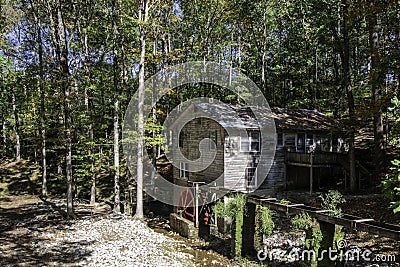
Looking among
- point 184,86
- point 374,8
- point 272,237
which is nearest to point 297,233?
point 272,237

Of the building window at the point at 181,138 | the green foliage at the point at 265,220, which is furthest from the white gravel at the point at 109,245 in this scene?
the building window at the point at 181,138

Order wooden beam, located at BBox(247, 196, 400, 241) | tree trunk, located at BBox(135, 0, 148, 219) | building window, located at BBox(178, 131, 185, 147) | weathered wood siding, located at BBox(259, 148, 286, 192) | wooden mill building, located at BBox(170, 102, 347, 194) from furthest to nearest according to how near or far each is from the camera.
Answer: building window, located at BBox(178, 131, 185, 147) → weathered wood siding, located at BBox(259, 148, 286, 192) → wooden mill building, located at BBox(170, 102, 347, 194) → tree trunk, located at BBox(135, 0, 148, 219) → wooden beam, located at BBox(247, 196, 400, 241)

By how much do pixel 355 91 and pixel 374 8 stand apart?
15.6 meters

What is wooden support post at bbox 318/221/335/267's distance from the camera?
7.73 m

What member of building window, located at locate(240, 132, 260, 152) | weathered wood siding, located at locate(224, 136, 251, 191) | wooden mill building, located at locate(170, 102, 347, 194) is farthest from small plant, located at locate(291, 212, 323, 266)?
building window, located at locate(240, 132, 260, 152)

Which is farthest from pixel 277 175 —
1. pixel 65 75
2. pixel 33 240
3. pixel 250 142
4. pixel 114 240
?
pixel 33 240

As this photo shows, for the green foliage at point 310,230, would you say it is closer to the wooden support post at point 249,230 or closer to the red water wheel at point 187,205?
the wooden support post at point 249,230

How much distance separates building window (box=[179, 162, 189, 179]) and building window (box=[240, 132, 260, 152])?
4.03 m

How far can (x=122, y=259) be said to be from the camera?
1016cm

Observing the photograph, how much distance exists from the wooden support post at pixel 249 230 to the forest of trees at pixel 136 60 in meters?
7.38

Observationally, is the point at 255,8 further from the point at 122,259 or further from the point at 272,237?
the point at 122,259

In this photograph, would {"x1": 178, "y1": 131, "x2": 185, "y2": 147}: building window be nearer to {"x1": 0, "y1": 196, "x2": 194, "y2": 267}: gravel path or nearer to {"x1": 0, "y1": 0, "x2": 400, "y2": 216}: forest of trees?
{"x1": 0, "y1": 0, "x2": 400, "y2": 216}: forest of trees

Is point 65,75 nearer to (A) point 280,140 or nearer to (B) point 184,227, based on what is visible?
(B) point 184,227

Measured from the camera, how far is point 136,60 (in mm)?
25266
